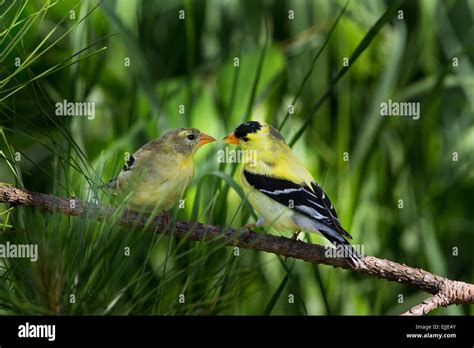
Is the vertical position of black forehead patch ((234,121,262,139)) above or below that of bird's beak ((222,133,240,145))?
above

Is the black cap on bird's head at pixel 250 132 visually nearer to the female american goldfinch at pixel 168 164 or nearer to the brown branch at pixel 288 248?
the female american goldfinch at pixel 168 164

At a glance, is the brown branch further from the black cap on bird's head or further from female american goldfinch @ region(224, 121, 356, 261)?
the black cap on bird's head

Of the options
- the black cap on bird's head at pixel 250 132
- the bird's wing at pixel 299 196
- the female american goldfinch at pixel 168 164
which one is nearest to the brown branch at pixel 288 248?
the female american goldfinch at pixel 168 164

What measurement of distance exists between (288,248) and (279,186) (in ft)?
1.62

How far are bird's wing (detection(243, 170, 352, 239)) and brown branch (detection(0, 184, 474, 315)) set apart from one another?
248mm

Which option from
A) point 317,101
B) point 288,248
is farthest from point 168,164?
point 317,101

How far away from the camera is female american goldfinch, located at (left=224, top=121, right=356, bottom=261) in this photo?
2297 mm

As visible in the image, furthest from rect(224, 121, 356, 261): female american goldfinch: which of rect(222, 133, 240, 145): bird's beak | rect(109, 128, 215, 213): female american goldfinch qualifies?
rect(109, 128, 215, 213): female american goldfinch

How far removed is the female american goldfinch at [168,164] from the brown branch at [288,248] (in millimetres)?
90

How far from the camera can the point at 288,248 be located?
192cm

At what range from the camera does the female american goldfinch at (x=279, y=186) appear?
230cm
